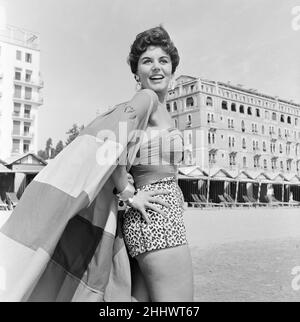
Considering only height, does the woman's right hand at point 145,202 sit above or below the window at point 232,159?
below

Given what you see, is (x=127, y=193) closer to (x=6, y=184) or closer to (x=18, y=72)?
(x=6, y=184)

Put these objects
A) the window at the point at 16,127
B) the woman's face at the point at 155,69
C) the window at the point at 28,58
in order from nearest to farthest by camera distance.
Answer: the woman's face at the point at 155,69 → the window at the point at 28,58 → the window at the point at 16,127

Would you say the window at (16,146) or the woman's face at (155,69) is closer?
the woman's face at (155,69)

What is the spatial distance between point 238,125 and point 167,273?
35611 millimetres

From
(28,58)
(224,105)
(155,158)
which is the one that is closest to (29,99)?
(28,58)

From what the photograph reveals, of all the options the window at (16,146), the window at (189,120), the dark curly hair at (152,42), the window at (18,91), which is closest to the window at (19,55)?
the window at (18,91)

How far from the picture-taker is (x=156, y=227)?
135 centimetres

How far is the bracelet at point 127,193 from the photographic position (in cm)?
133

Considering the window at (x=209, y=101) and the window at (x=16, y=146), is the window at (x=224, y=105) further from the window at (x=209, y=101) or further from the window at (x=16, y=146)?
the window at (x=16, y=146)

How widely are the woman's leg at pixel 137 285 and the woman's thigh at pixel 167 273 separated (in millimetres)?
60

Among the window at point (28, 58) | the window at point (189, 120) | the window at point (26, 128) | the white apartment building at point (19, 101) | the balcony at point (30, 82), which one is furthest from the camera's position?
the window at point (26, 128)

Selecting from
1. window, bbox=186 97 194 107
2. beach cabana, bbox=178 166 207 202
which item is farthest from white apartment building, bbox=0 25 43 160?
beach cabana, bbox=178 166 207 202

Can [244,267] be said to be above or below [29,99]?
below

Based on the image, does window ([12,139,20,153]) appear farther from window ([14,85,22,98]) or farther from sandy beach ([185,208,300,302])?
sandy beach ([185,208,300,302])
